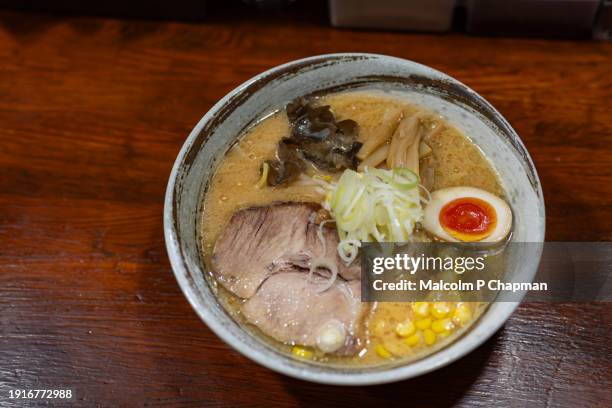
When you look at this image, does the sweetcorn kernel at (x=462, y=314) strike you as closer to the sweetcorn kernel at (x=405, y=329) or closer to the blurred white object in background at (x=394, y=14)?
the sweetcorn kernel at (x=405, y=329)

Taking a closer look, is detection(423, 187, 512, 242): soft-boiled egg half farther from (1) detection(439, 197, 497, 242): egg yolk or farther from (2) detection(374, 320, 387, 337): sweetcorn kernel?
(2) detection(374, 320, 387, 337): sweetcorn kernel

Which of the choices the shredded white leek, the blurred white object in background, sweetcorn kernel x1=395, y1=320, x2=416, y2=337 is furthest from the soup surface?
the blurred white object in background

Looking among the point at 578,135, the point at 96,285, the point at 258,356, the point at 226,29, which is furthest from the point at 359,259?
the point at 226,29

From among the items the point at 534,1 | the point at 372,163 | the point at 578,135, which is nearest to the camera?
the point at 372,163

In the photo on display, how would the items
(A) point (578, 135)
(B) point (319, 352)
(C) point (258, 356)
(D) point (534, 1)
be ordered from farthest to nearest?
(D) point (534, 1) < (A) point (578, 135) < (B) point (319, 352) < (C) point (258, 356)

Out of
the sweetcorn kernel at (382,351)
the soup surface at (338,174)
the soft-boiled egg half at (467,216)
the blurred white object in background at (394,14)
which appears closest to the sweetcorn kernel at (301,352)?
the soup surface at (338,174)

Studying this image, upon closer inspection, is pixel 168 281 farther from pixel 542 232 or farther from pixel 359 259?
pixel 542 232
